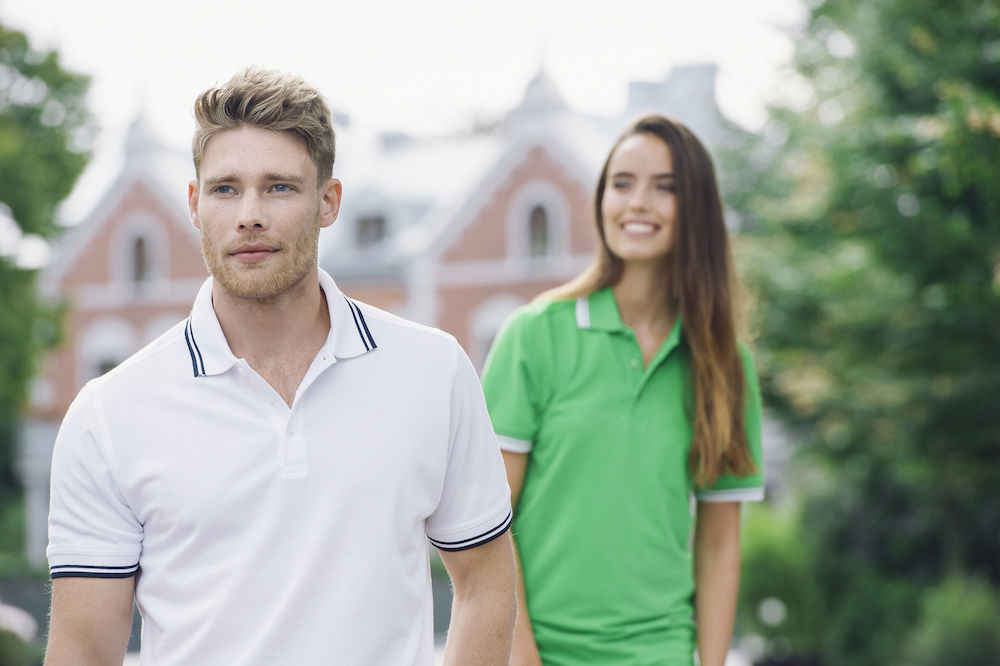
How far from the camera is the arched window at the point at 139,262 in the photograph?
113 ft

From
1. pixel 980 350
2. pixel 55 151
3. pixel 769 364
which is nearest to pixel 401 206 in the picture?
pixel 55 151

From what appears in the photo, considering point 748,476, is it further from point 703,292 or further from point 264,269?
point 264,269

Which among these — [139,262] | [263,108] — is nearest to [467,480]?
[263,108]

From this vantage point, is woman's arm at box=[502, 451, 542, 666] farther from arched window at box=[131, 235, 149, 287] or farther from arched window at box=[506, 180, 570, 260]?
arched window at box=[131, 235, 149, 287]

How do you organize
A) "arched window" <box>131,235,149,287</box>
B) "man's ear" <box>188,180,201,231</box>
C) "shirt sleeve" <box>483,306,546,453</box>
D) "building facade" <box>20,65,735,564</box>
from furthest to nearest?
"arched window" <box>131,235,149,287</box> → "building facade" <box>20,65,735,564</box> → "shirt sleeve" <box>483,306,546,453</box> → "man's ear" <box>188,180,201,231</box>

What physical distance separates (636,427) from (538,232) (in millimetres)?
25893

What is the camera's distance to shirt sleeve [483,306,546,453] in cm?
332

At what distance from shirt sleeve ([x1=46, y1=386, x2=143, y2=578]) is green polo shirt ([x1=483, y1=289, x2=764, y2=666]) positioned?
1266 mm

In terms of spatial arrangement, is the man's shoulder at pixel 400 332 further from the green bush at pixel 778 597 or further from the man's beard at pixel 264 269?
the green bush at pixel 778 597

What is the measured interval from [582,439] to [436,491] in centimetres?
101

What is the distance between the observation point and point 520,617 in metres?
3.24

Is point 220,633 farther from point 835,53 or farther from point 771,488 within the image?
point 771,488

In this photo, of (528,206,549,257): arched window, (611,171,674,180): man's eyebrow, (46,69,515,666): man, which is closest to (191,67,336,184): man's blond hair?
(46,69,515,666): man

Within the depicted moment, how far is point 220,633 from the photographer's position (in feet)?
7.30
